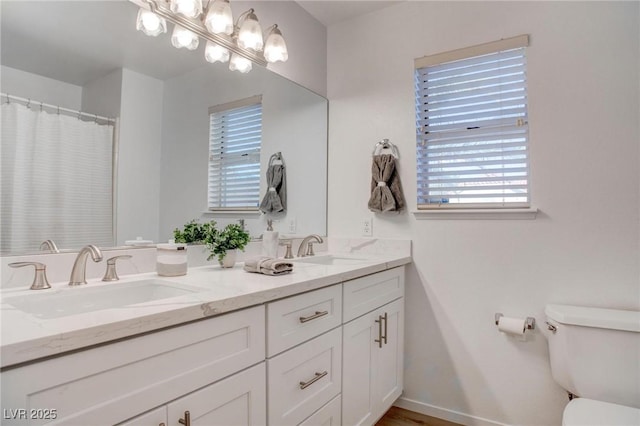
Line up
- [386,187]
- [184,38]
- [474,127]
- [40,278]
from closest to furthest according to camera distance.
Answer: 1. [40,278]
2. [184,38]
3. [474,127]
4. [386,187]

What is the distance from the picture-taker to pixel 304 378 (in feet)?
4.30

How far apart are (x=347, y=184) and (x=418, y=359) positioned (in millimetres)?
1152

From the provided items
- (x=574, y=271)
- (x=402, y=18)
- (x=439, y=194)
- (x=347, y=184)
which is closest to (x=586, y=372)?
(x=574, y=271)

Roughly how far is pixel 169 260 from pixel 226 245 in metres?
0.28

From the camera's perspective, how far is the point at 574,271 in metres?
1.75

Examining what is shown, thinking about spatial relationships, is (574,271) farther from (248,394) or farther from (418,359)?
(248,394)

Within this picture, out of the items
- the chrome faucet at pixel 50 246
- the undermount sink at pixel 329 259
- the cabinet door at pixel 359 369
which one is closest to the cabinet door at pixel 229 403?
the cabinet door at pixel 359 369

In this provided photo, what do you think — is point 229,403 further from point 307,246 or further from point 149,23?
point 149,23

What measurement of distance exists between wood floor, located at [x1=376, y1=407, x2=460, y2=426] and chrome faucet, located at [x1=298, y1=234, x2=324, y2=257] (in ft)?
3.34

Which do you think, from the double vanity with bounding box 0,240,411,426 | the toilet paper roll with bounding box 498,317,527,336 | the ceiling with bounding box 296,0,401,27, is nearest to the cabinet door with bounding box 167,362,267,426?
the double vanity with bounding box 0,240,411,426

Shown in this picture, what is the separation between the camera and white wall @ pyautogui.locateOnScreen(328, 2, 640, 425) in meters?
1.67

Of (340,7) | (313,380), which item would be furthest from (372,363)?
(340,7)

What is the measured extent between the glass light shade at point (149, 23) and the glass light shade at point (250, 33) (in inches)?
16.3

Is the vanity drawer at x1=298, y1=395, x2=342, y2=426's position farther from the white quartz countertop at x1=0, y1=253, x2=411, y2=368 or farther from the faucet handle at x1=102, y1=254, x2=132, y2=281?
the faucet handle at x1=102, y1=254, x2=132, y2=281
